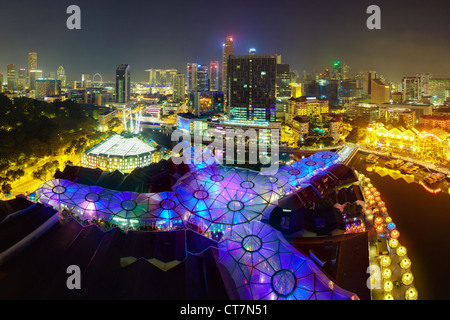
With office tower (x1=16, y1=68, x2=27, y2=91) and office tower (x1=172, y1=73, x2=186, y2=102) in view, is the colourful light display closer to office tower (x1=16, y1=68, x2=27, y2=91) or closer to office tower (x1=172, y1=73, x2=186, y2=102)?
office tower (x1=16, y1=68, x2=27, y2=91)

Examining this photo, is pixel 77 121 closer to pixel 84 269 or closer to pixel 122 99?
pixel 84 269

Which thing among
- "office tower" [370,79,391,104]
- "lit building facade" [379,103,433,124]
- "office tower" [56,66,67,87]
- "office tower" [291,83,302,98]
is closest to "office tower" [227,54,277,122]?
"lit building facade" [379,103,433,124]

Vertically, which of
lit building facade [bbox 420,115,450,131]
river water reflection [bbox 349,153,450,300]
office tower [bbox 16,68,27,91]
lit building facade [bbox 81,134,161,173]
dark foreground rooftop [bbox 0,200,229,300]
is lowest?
river water reflection [bbox 349,153,450,300]

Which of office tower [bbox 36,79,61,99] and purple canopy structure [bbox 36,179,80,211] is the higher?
office tower [bbox 36,79,61,99]

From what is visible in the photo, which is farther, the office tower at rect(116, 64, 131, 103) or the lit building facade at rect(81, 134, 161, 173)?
the office tower at rect(116, 64, 131, 103)

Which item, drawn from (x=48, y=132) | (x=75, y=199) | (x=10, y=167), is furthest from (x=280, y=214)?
(x=48, y=132)

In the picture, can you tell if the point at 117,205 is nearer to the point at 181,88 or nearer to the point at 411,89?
the point at 411,89
